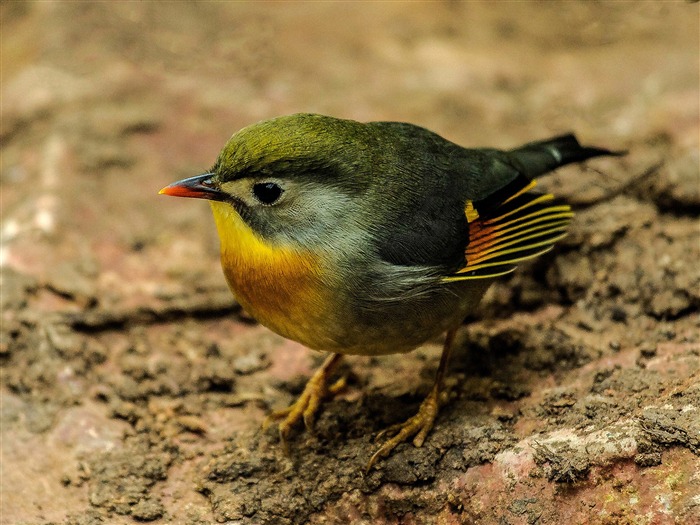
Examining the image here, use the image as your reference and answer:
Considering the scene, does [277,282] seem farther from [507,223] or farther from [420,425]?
[507,223]

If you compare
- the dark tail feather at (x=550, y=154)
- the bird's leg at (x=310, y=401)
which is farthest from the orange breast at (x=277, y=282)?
the dark tail feather at (x=550, y=154)

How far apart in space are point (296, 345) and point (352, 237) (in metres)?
1.49

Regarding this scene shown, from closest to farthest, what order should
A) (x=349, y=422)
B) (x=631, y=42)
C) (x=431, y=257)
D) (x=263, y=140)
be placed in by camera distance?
(x=263, y=140)
(x=431, y=257)
(x=349, y=422)
(x=631, y=42)

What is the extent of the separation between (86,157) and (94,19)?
204 centimetres

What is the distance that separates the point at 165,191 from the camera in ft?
11.9

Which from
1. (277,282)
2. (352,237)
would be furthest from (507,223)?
(277,282)

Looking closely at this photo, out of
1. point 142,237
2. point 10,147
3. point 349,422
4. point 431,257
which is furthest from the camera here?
point 10,147

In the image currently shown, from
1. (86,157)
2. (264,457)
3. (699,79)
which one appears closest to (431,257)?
(264,457)

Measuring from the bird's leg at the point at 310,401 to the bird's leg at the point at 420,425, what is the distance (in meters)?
0.46

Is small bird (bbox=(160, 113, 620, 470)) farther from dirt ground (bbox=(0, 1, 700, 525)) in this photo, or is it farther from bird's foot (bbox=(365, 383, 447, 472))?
dirt ground (bbox=(0, 1, 700, 525))

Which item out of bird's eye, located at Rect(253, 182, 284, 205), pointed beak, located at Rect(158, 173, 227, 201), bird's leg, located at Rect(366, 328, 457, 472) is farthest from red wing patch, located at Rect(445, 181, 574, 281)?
pointed beak, located at Rect(158, 173, 227, 201)

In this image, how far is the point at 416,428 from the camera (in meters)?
3.76

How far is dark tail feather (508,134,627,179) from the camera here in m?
4.48

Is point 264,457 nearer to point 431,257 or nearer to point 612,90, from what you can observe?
point 431,257
